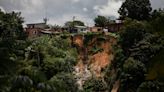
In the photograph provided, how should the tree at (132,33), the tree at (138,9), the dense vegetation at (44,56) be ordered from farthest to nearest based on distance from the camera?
1. the tree at (138,9)
2. the tree at (132,33)
3. the dense vegetation at (44,56)

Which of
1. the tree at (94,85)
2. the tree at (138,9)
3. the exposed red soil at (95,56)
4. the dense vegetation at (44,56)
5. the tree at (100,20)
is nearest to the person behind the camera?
the dense vegetation at (44,56)

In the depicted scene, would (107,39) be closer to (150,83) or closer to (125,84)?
(125,84)

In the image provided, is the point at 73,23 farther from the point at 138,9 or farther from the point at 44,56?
the point at 44,56

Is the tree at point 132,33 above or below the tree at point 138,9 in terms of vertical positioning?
below

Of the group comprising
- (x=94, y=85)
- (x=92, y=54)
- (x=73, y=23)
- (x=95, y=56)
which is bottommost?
(x=94, y=85)

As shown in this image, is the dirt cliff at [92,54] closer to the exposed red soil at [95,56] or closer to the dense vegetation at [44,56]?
the exposed red soil at [95,56]

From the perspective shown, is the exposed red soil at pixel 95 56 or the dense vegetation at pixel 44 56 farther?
the exposed red soil at pixel 95 56

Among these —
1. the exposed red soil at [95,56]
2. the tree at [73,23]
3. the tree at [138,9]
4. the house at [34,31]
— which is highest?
the tree at [138,9]

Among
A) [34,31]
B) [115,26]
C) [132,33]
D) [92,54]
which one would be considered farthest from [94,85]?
[34,31]

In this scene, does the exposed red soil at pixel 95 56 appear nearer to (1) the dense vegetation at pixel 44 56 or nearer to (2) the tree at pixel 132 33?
(1) the dense vegetation at pixel 44 56

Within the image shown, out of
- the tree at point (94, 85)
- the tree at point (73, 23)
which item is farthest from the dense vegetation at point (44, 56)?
the tree at point (73, 23)
